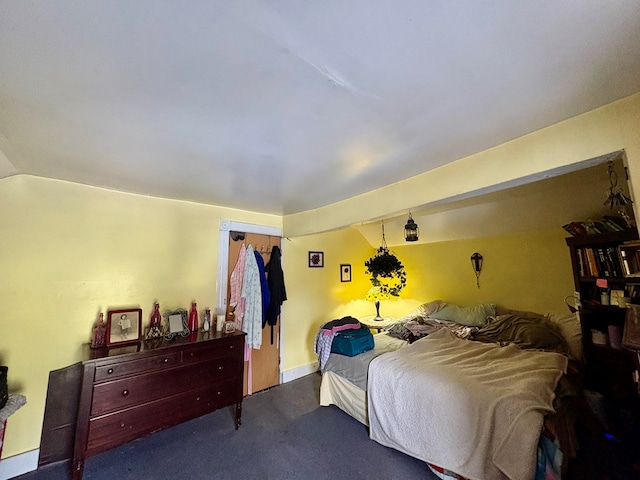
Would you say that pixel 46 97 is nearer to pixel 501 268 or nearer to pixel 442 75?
pixel 442 75

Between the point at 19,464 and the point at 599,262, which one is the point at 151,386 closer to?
the point at 19,464

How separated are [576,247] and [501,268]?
1097 millimetres

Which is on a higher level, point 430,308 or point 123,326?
point 123,326

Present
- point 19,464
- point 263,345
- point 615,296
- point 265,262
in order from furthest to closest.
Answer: point 265,262 < point 263,345 < point 615,296 < point 19,464

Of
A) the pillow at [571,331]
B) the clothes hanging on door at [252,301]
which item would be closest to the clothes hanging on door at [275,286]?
the clothes hanging on door at [252,301]

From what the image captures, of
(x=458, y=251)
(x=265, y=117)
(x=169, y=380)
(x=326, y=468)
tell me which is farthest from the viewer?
(x=458, y=251)

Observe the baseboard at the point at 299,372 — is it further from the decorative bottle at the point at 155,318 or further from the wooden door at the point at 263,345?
the decorative bottle at the point at 155,318

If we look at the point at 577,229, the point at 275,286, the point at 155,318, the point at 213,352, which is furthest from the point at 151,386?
the point at 577,229

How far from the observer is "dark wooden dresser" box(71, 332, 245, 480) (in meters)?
1.73

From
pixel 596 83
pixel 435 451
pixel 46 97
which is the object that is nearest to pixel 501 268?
pixel 435 451

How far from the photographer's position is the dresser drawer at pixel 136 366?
5.86 ft

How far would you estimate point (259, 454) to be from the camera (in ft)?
6.60

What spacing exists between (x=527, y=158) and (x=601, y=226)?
4.86 feet

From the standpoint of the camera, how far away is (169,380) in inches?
80.9
